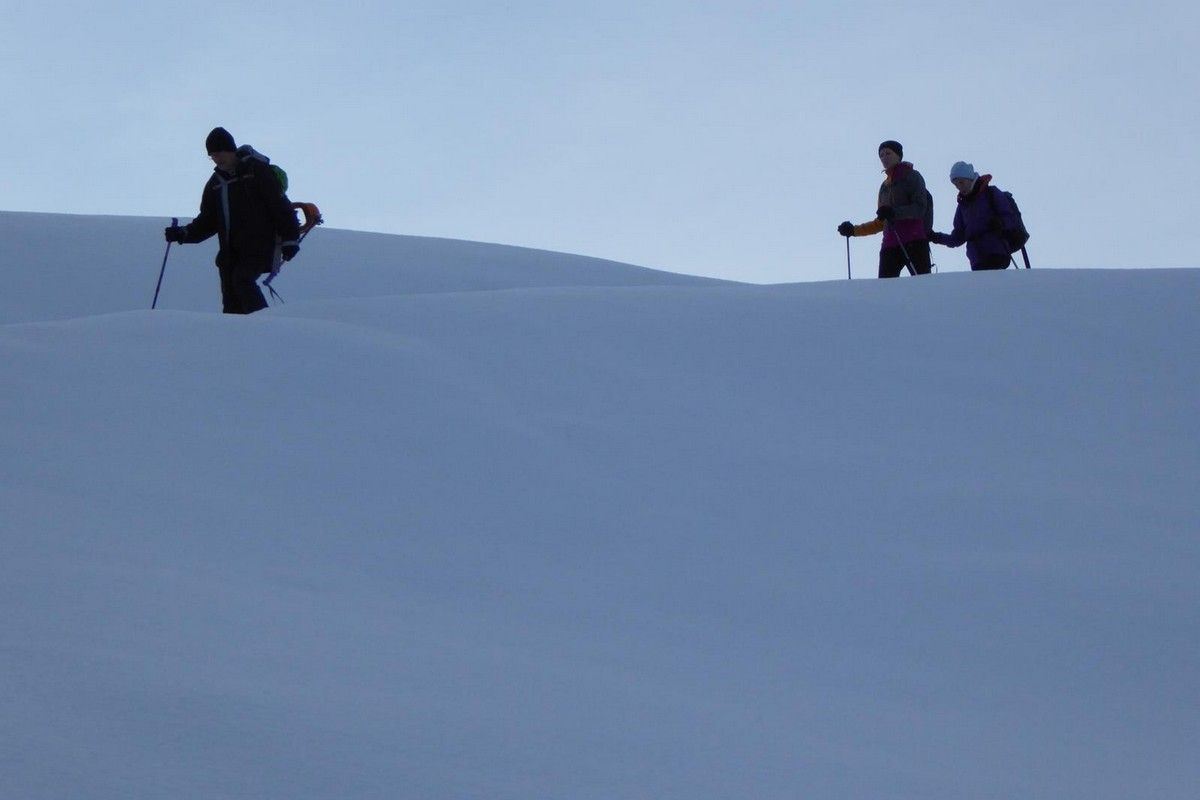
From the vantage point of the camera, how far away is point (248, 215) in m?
5.59

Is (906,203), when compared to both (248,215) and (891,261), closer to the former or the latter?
(891,261)

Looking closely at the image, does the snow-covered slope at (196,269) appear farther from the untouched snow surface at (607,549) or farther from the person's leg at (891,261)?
the untouched snow surface at (607,549)

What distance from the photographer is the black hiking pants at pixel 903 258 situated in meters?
7.34

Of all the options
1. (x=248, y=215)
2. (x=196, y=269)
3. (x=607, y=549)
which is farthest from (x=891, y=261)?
(x=196, y=269)

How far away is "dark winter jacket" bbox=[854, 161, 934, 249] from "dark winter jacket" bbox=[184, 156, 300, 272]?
350 centimetres

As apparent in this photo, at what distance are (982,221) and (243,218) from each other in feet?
13.2

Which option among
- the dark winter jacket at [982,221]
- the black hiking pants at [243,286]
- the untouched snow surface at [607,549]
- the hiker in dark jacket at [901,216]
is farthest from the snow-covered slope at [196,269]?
the untouched snow surface at [607,549]

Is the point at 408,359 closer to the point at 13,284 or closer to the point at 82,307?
the point at 82,307

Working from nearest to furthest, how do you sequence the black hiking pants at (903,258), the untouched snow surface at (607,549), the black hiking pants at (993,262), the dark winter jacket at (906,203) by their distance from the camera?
the untouched snow surface at (607,549)
the black hiking pants at (993,262)
the dark winter jacket at (906,203)
the black hiking pants at (903,258)

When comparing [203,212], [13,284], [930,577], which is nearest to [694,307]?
[203,212]

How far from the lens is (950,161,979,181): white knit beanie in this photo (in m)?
6.96

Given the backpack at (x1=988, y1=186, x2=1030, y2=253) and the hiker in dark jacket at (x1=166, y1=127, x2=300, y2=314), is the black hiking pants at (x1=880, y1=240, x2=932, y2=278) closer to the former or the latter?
the backpack at (x1=988, y1=186, x2=1030, y2=253)

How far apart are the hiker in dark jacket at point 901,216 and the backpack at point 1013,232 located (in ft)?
1.37

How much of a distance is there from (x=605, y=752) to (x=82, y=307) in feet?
25.2
